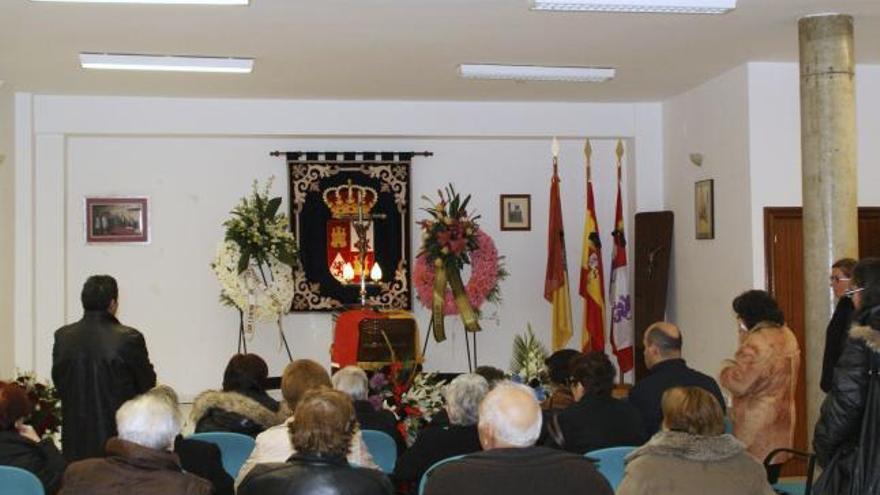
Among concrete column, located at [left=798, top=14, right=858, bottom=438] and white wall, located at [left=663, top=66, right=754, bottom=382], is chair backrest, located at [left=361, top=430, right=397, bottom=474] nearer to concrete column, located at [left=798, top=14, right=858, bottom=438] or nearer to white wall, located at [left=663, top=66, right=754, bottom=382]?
concrete column, located at [left=798, top=14, right=858, bottom=438]

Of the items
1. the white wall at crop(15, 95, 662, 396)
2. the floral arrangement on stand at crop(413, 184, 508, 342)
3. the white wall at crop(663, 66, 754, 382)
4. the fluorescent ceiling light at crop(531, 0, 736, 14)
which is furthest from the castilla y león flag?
the fluorescent ceiling light at crop(531, 0, 736, 14)

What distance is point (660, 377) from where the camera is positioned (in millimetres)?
5062

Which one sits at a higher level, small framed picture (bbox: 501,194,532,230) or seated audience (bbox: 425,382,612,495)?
small framed picture (bbox: 501,194,532,230)

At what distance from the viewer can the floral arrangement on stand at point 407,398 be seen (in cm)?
559

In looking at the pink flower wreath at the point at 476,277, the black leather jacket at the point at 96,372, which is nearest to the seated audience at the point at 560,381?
the black leather jacket at the point at 96,372

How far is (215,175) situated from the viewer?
11125 millimetres

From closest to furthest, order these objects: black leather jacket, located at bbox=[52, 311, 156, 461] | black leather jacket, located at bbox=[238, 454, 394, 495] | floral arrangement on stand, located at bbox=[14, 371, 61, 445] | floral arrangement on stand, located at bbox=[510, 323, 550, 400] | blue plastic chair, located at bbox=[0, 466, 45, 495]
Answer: black leather jacket, located at bbox=[238, 454, 394, 495], blue plastic chair, located at bbox=[0, 466, 45, 495], black leather jacket, located at bbox=[52, 311, 156, 461], floral arrangement on stand, located at bbox=[14, 371, 61, 445], floral arrangement on stand, located at bbox=[510, 323, 550, 400]

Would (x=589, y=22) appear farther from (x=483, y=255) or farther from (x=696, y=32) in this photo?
(x=483, y=255)

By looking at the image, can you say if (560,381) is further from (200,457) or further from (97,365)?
(97,365)

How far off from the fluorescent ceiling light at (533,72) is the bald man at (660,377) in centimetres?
412

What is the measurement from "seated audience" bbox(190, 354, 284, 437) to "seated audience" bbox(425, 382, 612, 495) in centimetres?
195

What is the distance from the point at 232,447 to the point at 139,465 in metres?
1.42

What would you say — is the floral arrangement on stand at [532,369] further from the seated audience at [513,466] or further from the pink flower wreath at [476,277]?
the pink flower wreath at [476,277]

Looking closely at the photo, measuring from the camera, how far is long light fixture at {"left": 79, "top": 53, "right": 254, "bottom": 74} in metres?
→ 8.40
